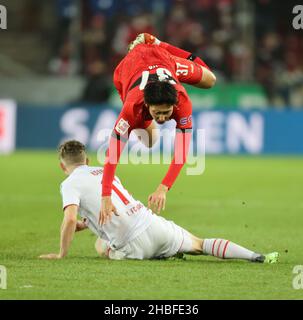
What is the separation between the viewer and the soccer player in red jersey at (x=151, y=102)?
7.76 meters

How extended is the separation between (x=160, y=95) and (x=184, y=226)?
11.0ft

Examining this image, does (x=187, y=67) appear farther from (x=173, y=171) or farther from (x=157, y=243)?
(x=157, y=243)

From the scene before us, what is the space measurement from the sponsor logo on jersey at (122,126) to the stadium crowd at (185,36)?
14338 millimetres

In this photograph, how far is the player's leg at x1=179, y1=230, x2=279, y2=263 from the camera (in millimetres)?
7891

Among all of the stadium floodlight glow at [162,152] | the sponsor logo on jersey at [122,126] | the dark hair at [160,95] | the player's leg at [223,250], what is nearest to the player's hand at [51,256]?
the player's leg at [223,250]

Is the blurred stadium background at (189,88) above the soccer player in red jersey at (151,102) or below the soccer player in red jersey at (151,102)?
above

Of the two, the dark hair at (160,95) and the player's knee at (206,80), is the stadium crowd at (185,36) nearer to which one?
the player's knee at (206,80)

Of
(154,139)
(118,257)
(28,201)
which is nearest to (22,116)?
(28,201)

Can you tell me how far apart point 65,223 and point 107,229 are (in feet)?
1.23

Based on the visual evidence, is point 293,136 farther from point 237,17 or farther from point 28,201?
point 28,201

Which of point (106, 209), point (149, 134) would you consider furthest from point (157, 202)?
point (149, 134)

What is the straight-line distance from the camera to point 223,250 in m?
7.91

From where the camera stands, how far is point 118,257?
801 cm

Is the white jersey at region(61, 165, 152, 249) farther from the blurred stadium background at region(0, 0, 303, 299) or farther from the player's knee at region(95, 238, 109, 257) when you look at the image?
the blurred stadium background at region(0, 0, 303, 299)
